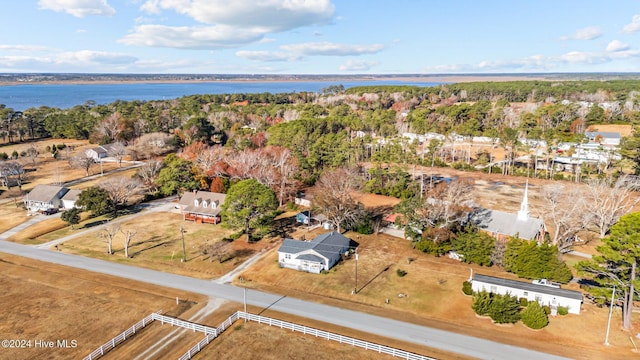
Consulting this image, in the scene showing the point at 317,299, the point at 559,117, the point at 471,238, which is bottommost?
the point at 317,299

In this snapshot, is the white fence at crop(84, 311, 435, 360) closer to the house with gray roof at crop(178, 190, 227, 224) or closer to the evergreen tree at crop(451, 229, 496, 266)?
the evergreen tree at crop(451, 229, 496, 266)

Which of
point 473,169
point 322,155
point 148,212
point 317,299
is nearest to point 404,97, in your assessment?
point 473,169

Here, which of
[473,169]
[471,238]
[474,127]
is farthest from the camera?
[474,127]

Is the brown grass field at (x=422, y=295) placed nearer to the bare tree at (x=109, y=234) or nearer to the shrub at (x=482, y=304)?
the shrub at (x=482, y=304)

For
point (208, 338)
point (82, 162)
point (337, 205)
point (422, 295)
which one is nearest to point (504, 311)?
point (422, 295)

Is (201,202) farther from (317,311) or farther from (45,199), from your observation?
(317,311)

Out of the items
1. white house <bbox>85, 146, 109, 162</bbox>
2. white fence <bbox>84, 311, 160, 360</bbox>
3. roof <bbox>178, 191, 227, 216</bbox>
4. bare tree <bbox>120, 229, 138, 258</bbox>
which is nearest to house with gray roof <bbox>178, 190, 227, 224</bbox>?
roof <bbox>178, 191, 227, 216</bbox>

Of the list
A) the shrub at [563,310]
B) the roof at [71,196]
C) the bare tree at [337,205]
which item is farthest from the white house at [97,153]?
the shrub at [563,310]

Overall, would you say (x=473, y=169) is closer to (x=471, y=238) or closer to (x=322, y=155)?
(x=322, y=155)
